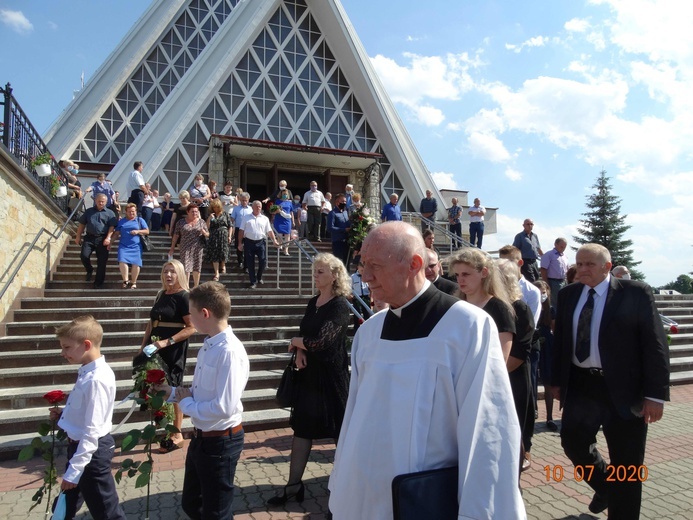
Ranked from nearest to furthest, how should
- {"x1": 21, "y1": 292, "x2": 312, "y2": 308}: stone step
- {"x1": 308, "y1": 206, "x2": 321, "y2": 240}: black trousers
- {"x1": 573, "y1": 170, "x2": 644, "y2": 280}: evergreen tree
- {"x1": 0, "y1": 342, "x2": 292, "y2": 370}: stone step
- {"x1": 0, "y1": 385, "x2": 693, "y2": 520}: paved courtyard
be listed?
{"x1": 0, "y1": 385, "x2": 693, "y2": 520}: paved courtyard < {"x1": 0, "y1": 342, "x2": 292, "y2": 370}: stone step < {"x1": 21, "y1": 292, "x2": 312, "y2": 308}: stone step < {"x1": 308, "y1": 206, "x2": 321, "y2": 240}: black trousers < {"x1": 573, "y1": 170, "x2": 644, "y2": 280}: evergreen tree

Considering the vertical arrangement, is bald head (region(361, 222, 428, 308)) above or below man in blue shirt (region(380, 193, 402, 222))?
below

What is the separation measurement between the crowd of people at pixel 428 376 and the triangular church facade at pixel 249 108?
1475 centimetres

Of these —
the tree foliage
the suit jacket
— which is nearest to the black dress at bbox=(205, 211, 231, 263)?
the suit jacket

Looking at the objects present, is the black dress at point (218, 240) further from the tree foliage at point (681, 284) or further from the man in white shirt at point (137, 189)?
the tree foliage at point (681, 284)

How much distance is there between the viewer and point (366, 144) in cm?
2236

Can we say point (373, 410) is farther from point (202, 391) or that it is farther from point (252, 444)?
point (252, 444)

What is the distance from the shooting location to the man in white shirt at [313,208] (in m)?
15.5

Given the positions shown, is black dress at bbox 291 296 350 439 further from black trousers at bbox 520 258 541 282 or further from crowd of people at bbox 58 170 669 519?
black trousers at bbox 520 258 541 282

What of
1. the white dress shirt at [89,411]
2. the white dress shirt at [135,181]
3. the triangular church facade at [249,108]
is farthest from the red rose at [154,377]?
the triangular church facade at [249,108]

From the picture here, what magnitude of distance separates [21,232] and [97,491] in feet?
23.2

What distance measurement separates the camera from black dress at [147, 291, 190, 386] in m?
5.20

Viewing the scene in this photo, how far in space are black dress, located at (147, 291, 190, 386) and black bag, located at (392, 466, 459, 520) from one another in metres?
3.90

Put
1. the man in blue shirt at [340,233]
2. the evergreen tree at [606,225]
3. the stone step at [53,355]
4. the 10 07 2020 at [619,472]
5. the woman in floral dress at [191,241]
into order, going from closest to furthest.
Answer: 1. the 10 07 2020 at [619,472]
2. the stone step at [53,355]
3. the woman in floral dress at [191,241]
4. the man in blue shirt at [340,233]
5. the evergreen tree at [606,225]

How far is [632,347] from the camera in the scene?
3.59 metres
